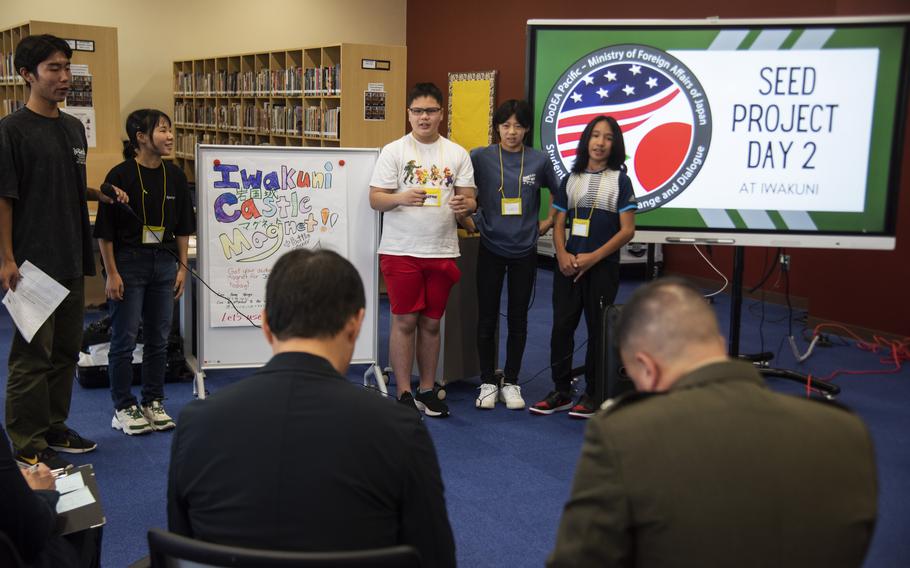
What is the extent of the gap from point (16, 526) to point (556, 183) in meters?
3.08

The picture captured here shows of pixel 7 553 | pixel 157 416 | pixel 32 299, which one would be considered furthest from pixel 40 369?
pixel 7 553

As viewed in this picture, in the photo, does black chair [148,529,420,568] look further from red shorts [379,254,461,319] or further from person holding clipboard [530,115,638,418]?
person holding clipboard [530,115,638,418]

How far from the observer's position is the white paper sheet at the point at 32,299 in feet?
10.1

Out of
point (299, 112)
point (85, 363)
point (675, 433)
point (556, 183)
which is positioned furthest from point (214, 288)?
point (299, 112)

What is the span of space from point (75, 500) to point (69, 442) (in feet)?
5.67

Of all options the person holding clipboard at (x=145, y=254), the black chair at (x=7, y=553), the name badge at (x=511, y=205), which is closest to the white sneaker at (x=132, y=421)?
the person holding clipboard at (x=145, y=254)

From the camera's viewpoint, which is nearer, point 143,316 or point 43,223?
point 43,223

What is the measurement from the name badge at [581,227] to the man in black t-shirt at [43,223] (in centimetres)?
203

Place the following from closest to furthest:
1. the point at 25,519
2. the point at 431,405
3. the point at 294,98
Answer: the point at 25,519 < the point at 431,405 < the point at 294,98

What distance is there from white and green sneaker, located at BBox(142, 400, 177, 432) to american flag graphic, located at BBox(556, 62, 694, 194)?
7.61ft

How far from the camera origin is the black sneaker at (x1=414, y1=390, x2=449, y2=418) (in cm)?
411

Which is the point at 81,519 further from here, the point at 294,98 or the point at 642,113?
the point at 294,98

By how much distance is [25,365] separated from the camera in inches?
125

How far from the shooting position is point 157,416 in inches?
149
